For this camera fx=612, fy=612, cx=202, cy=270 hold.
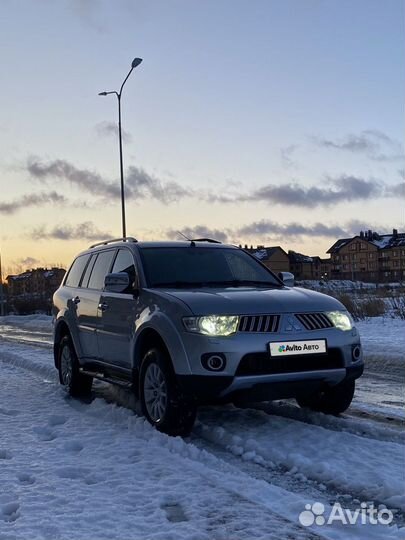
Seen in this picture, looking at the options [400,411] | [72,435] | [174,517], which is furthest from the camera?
[400,411]

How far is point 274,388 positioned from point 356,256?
5382 inches

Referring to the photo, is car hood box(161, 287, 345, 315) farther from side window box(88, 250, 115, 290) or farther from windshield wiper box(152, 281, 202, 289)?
side window box(88, 250, 115, 290)

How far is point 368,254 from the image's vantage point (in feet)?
443

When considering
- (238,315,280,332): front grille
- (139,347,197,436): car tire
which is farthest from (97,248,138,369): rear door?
(238,315,280,332): front grille

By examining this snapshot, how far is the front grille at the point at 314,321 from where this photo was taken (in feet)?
17.6

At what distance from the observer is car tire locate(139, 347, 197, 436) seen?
5273mm

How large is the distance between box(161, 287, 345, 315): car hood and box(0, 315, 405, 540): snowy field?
108 cm

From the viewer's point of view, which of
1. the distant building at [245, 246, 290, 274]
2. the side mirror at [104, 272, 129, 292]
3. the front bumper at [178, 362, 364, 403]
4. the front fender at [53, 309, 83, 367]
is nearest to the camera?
the front bumper at [178, 362, 364, 403]

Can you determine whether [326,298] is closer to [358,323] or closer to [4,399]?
[4,399]

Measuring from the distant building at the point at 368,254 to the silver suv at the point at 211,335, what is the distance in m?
122

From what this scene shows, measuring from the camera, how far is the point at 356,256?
137500mm

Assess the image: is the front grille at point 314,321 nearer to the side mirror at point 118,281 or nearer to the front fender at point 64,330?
the side mirror at point 118,281

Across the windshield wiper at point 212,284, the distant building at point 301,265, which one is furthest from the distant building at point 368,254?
the windshield wiper at point 212,284

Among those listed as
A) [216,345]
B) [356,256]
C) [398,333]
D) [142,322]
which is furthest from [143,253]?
[356,256]
